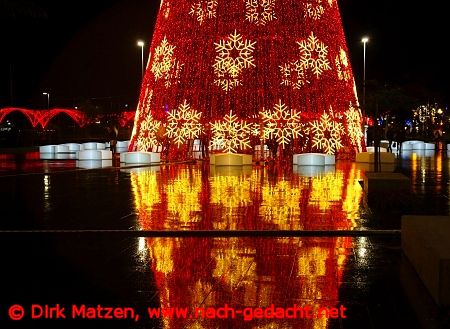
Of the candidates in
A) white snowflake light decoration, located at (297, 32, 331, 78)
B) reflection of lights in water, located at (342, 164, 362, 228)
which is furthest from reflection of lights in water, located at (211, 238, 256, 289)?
white snowflake light decoration, located at (297, 32, 331, 78)

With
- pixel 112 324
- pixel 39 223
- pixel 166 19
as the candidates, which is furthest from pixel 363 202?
pixel 166 19

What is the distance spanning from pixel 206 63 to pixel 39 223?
708 inches

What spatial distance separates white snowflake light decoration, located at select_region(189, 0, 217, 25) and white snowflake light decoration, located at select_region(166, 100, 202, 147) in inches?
134

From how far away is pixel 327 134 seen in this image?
28734mm

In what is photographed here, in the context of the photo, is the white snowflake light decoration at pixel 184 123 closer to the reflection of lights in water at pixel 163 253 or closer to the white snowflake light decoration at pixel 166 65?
the white snowflake light decoration at pixel 166 65

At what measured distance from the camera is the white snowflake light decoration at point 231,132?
92.0 ft

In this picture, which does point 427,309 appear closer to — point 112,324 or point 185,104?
point 112,324

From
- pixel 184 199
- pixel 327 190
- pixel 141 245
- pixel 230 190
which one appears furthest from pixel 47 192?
pixel 141 245

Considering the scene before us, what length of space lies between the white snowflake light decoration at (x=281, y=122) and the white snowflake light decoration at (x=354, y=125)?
204cm

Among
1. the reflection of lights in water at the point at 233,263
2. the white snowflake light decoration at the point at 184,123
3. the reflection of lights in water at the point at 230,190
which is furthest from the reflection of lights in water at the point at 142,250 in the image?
the white snowflake light decoration at the point at 184,123

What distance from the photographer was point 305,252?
872 cm

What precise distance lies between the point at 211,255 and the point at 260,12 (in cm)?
2097

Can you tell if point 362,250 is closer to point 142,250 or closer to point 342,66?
point 142,250

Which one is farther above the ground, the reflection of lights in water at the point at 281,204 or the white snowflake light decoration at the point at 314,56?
the white snowflake light decoration at the point at 314,56
